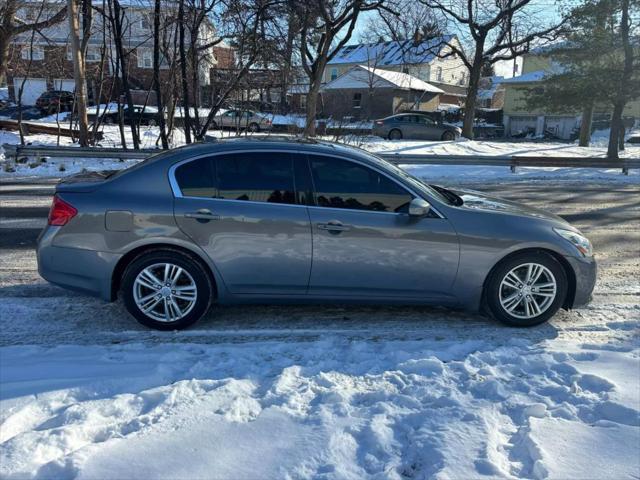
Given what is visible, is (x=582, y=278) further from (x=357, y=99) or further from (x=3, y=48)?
(x=357, y=99)

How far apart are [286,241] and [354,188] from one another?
723 mm

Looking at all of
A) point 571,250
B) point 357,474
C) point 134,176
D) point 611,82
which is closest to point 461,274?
point 571,250

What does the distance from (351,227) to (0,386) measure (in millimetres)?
2684

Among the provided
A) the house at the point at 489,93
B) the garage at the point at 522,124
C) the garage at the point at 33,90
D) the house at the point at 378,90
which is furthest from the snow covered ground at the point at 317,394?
the house at the point at 489,93

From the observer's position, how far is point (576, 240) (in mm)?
4719

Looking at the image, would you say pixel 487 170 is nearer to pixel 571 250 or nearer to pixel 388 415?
pixel 571 250

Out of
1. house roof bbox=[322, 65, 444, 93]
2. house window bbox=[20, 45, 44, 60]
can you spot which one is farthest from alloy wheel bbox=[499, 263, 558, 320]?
house roof bbox=[322, 65, 444, 93]

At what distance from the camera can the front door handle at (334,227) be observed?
4.45 m

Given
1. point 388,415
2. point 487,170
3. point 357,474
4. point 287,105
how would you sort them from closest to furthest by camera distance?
point 357,474 → point 388,415 → point 487,170 → point 287,105

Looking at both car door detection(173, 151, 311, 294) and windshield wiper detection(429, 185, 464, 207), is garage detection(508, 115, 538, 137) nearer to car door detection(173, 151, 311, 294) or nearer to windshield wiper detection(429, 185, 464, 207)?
windshield wiper detection(429, 185, 464, 207)

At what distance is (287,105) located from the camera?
28109 millimetres

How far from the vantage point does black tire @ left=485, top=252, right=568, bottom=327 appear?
15.1ft

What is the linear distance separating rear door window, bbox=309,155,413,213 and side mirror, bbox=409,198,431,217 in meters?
0.10

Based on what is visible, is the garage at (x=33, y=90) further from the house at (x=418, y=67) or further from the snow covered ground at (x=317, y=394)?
the snow covered ground at (x=317, y=394)
